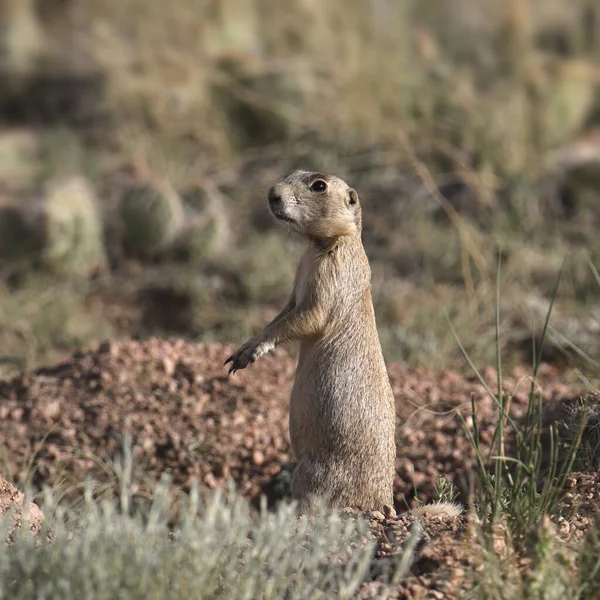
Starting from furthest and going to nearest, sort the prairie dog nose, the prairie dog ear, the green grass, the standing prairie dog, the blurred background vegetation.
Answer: the blurred background vegetation
the prairie dog ear
the prairie dog nose
the standing prairie dog
the green grass

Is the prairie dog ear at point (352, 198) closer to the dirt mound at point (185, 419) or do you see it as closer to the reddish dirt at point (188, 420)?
the reddish dirt at point (188, 420)

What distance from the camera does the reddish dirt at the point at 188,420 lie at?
5098 millimetres

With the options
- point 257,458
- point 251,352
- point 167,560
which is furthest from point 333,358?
point 167,560

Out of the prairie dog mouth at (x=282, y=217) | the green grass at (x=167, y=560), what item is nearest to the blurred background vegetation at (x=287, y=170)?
the prairie dog mouth at (x=282, y=217)

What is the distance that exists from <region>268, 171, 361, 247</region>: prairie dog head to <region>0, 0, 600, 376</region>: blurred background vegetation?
1.70 metres

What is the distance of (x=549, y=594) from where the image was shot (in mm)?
2963

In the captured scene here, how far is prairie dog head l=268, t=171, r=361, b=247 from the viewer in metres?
4.30

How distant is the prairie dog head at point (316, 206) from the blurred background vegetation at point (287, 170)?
1.70 m

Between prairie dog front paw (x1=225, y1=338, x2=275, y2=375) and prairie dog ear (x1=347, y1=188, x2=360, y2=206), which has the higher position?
prairie dog ear (x1=347, y1=188, x2=360, y2=206)

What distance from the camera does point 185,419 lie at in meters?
5.43

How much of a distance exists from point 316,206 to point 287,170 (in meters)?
5.19

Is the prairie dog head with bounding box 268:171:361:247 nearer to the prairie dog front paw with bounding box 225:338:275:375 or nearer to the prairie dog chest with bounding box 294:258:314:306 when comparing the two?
the prairie dog chest with bounding box 294:258:314:306

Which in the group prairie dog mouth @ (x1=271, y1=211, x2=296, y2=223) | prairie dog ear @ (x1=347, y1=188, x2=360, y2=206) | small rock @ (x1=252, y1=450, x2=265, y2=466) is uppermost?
prairie dog ear @ (x1=347, y1=188, x2=360, y2=206)

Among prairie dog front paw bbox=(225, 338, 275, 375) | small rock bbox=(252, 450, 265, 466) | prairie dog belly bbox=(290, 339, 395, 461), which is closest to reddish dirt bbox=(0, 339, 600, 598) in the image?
small rock bbox=(252, 450, 265, 466)
